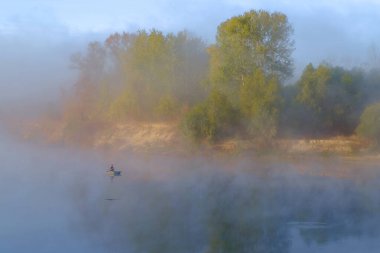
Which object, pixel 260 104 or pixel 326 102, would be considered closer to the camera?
pixel 260 104

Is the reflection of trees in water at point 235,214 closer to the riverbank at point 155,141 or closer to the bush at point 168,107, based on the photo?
the riverbank at point 155,141

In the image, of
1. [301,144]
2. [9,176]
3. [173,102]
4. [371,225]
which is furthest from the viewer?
[173,102]

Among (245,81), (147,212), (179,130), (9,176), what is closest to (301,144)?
(245,81)

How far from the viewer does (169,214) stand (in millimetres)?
23234

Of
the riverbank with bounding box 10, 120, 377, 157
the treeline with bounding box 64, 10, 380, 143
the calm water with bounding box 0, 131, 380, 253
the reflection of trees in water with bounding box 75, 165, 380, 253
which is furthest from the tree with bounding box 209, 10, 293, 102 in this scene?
the reflection of trees in water with bounding box 75, 165, 380, 253

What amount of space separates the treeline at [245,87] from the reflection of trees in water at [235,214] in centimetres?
1919

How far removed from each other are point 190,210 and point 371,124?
2702 cm

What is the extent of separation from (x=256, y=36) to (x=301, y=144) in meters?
10.0

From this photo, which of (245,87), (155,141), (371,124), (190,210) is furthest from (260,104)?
(190,210)

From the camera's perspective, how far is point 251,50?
54.6 meters

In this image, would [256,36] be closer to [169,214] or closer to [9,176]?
[9,176]

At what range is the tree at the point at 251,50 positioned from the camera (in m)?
54.1

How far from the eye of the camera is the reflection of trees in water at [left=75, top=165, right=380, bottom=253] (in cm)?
1847

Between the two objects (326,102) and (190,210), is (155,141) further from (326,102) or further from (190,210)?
(190,210)
